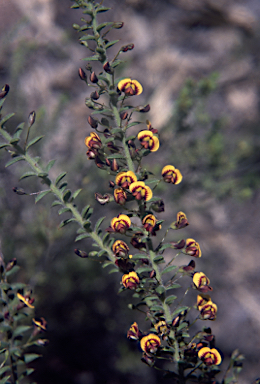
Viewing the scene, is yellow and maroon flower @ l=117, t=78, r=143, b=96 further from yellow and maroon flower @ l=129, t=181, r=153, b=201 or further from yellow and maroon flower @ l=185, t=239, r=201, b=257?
yellow and maroon flower @ l=185, t=239, r=201, b=257

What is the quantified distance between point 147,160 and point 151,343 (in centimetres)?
296

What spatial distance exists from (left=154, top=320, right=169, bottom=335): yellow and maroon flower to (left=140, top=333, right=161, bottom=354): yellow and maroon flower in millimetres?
20

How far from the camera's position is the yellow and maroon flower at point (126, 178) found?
2.85 feet

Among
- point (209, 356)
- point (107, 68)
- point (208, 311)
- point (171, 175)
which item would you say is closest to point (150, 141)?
point (171, 175)

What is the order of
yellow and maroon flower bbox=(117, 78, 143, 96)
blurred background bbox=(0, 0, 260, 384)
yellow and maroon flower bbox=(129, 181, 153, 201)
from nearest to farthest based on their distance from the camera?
1. yellow and maroon flower bbox=(129, 181, 153, 201)
2. yellow and maroon flower bbox=(117, 78, 143, 96)
3. blurred background bbox=(0, 0, 260, 384)

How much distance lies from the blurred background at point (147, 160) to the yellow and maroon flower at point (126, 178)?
1.48 meters

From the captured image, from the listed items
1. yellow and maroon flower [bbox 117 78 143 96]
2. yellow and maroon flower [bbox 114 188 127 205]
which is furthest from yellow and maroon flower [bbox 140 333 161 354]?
yellow and maroon flower [bbox 117 78 143 96]

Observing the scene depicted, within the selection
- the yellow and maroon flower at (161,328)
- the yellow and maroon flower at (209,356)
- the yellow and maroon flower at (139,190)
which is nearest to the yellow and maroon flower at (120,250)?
the yellow and maroon flower at (139,190)

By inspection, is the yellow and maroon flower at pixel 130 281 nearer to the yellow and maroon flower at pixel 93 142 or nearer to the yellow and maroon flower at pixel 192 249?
the yellow and maroon flower at pixel 192 249

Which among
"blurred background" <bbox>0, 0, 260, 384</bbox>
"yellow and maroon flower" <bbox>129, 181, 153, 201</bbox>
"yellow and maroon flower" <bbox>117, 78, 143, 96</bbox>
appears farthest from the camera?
"blurred background" <bbox>0, 0, 260, 384</bbox>

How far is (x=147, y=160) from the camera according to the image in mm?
3725

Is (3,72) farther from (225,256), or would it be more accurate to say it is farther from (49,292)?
(225,256)

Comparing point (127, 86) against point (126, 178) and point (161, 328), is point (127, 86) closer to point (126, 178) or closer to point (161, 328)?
point (126, 178)

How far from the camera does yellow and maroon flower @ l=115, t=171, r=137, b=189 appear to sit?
2.85 ft
